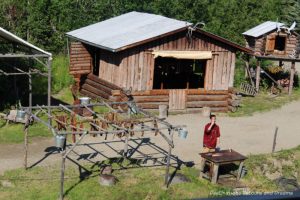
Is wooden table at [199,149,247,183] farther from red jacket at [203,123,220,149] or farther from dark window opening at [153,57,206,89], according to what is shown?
dark window opening at [153,57,206,89]

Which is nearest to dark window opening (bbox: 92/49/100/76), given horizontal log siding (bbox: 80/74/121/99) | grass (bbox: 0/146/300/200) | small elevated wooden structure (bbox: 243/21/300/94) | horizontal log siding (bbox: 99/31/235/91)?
horizontal log siding (bbox: 80/74/121/99)

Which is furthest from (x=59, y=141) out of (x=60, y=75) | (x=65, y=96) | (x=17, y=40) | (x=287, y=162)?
(x=60, y=75)

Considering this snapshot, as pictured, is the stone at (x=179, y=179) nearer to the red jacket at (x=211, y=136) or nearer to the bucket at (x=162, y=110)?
the red jacket at (x=211, y=136)

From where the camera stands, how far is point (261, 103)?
90.3ft

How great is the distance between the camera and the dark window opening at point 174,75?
2826 centimetres

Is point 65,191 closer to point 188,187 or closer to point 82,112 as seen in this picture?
point 188,187

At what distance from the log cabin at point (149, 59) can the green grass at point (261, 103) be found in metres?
1.06

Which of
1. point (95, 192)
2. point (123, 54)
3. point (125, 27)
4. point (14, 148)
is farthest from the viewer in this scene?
point (125, 27)

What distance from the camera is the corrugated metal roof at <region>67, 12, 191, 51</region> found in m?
23.1

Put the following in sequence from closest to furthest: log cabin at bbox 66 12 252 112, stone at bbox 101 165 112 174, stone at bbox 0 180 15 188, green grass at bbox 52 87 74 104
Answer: stone at bbox 0 180 15 188, stone at bbox 101 165 112 174, log cabin at bbox 66 12 252 112, green grass at bbox 52 87 74 104

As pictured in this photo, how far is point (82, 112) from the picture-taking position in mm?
18016

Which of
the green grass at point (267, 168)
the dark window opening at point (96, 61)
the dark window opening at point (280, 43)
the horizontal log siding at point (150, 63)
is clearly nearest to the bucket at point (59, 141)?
the green grass at point (267, 168)

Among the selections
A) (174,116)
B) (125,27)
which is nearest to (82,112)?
(174,116)

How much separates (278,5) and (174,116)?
2889cm
